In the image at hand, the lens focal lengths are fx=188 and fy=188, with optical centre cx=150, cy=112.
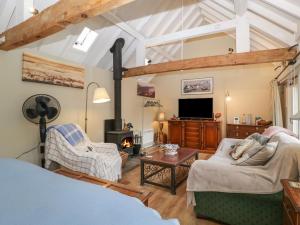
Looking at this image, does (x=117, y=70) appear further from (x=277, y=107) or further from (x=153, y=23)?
(x=277, y=107)

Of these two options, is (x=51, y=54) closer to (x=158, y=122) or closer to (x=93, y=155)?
(x=93, y=155)

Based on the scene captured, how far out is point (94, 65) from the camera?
448 cm

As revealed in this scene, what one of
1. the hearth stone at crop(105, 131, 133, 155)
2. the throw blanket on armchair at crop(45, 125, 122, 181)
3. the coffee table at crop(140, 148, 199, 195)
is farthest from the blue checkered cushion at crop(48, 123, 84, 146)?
the coffee table at crop(140, 148, 199, 195)

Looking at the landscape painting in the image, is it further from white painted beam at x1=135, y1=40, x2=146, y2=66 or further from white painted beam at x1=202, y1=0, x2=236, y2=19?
white painted beam at x1=202, y1=0, x2=236, y2=19

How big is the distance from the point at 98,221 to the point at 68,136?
2.51 metres

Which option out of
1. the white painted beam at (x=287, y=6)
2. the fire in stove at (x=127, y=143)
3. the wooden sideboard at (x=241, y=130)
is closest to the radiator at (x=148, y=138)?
the fire in stove at (x=127, y=143)

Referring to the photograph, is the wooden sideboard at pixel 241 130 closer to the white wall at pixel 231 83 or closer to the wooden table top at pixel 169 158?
the white wall at pixel 231 83

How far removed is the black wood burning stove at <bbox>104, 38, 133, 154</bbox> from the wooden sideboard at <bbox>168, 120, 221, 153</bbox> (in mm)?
1751

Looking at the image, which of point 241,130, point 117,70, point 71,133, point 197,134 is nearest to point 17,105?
point 71,133

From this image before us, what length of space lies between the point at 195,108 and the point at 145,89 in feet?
5.86

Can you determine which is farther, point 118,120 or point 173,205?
point 118,120

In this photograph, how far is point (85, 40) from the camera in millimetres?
3986

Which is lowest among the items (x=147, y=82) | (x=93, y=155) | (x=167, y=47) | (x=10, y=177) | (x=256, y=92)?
(x=93, y=155)

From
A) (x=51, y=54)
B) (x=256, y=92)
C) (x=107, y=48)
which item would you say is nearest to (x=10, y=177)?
(x=51, y=54)
